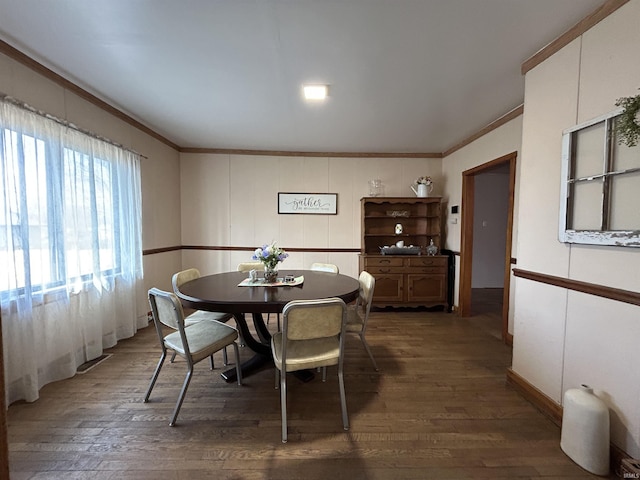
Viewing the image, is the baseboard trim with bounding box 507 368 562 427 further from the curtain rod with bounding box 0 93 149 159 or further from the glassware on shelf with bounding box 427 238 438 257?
the curtain rod with bounding box 0 93 149 159

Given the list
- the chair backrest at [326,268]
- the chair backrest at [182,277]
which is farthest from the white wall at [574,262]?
the chair backrest at [182,277]

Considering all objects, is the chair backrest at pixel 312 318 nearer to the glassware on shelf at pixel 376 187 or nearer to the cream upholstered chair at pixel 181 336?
the cream upholstered chair at pixel 181 336

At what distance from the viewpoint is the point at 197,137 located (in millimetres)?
3855

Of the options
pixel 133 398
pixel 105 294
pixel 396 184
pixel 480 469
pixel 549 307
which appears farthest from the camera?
pixel 396 184

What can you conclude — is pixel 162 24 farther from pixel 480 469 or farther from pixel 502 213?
pixel 502 213

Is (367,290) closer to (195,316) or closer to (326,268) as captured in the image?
(326,268)

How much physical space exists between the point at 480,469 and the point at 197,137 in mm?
4494

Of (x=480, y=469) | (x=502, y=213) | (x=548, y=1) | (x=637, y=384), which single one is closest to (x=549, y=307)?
(x=637, y=384)

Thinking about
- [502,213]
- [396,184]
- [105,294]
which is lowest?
[105,294]

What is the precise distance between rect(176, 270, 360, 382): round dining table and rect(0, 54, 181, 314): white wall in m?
1.73

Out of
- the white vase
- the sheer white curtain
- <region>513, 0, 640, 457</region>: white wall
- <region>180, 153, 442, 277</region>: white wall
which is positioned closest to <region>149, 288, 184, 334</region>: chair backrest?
the sheer white curtain

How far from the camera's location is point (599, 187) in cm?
153

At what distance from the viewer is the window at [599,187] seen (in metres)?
1.38

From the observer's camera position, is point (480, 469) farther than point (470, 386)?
No
